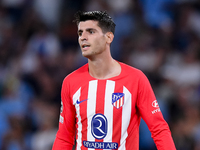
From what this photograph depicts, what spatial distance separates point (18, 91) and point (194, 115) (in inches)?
121

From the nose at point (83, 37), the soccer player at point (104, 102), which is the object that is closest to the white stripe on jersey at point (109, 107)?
the soccer player at point (104, 102)

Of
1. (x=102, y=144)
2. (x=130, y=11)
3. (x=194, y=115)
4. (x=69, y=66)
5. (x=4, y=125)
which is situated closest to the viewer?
(x=102, y=144)

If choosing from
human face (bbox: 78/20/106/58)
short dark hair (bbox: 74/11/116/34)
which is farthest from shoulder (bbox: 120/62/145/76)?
short dark hair (bbox: 74/11/116/34)

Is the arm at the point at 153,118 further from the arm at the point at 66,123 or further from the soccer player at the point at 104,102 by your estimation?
the arm at the point at 66,123

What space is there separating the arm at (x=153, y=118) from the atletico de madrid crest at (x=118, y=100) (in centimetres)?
15

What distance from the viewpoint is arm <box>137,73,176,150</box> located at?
9.85ft

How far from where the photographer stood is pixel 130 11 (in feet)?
23.9

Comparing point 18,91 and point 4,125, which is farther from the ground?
point 18,91

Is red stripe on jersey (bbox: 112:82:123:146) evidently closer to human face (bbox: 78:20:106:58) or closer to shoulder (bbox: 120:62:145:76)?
shoulder (bbox: 120:62:145:76)

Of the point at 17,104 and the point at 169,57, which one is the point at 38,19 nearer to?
the point at 17,104

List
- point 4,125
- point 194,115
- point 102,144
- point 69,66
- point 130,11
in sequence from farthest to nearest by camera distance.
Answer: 1. point 130,11
2. point 69,66
3. point 4,125
4. point 194,115
5. point 102,144

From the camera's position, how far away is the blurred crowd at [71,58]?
573 cm

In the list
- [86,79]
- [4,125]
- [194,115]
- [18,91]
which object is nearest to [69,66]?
Result: [18,91]

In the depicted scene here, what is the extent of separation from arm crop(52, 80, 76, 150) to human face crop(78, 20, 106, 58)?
0.38 meters
